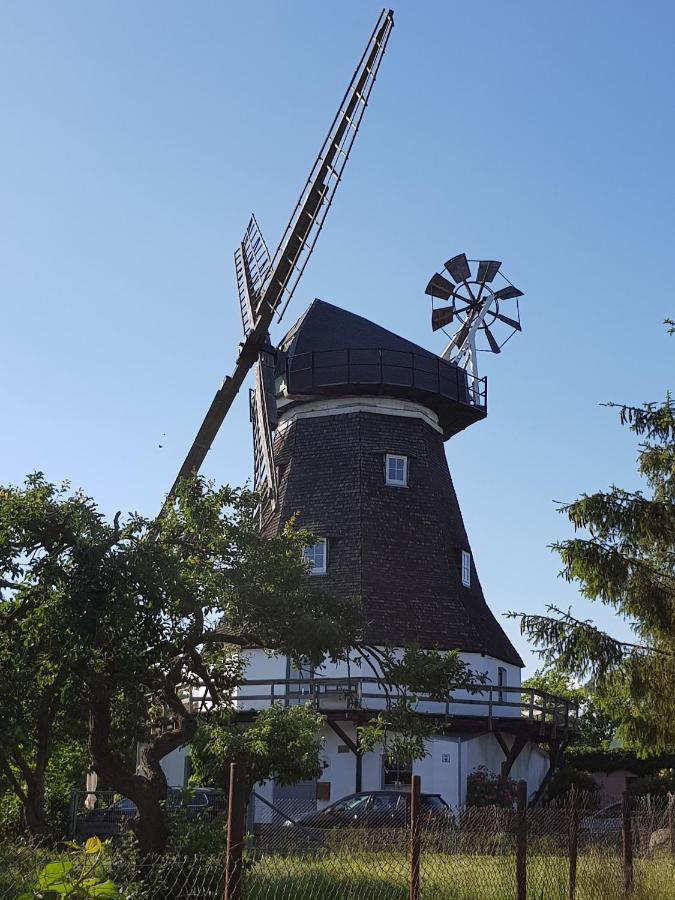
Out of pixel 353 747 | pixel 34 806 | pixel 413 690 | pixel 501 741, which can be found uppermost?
pixel 413 690

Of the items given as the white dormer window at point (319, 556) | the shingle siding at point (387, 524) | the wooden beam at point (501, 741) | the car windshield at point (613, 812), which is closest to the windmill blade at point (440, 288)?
the shingle siding at point (387, 524)

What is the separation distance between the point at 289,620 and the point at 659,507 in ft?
20.7

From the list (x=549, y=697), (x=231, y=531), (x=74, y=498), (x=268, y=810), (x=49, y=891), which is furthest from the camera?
(x=549, y=697)

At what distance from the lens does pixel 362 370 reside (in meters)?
32.8

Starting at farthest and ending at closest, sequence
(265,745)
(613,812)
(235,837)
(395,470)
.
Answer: (395,470) < (613,812) < (265,745) < (235,837)

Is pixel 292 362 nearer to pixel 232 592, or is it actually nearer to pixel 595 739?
pixel 232 592

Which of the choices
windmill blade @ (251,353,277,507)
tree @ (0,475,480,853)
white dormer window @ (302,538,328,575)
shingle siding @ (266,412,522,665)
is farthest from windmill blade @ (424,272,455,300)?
tree @ (0,475,480,853)

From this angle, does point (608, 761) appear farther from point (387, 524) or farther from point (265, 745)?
point (265, 745)

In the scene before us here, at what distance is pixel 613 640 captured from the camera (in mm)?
17547

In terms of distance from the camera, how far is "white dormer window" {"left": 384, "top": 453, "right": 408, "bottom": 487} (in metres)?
32.4

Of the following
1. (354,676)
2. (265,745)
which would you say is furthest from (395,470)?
→ (265,745)

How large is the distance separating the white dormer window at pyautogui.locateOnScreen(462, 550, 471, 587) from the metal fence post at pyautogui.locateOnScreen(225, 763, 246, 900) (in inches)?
999

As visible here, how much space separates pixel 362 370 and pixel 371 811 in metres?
13.6

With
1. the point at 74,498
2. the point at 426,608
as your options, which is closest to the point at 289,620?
the point at 74,498
